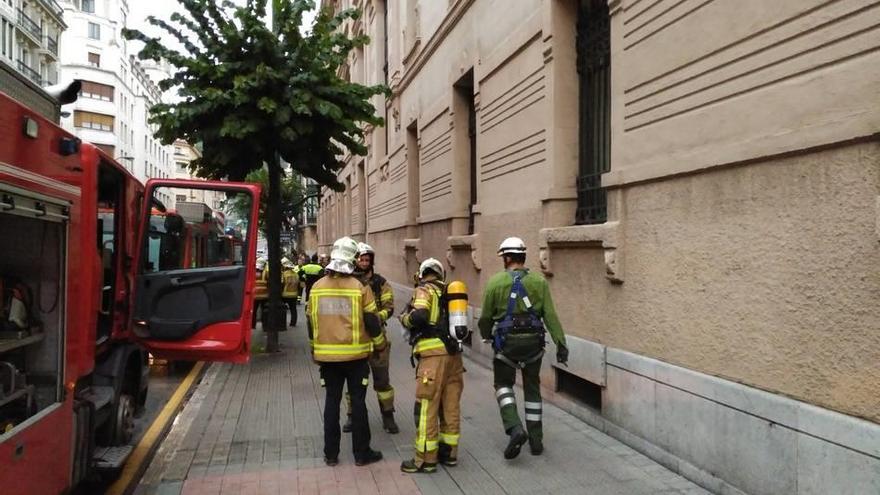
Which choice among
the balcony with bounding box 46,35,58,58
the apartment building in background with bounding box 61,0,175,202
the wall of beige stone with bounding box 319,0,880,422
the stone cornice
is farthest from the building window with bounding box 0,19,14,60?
the wall of beige stone with bounding box 319,0,880,422

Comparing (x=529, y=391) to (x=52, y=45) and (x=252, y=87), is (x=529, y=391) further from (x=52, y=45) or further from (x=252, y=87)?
(x=52, y=45)

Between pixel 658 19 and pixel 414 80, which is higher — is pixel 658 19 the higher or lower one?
the lower one

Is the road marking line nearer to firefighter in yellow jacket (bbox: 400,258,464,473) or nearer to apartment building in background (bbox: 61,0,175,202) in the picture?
firefighter in yellow jacket (bbox: 400,258,464,473)

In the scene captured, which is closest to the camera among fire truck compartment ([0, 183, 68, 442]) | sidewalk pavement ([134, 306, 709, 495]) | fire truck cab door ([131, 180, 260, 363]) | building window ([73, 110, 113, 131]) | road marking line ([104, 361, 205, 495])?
fire truck compartment ([0, 183, 68, 442])

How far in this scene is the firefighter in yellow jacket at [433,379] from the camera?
190 inches

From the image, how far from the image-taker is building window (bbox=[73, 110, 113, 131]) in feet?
177

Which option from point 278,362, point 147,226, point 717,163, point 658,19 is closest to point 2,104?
point 147,226

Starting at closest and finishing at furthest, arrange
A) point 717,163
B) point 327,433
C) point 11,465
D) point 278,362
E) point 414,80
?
point 11,465 → point 717,163 → point 327,433 → point 278,362 → point 414,80

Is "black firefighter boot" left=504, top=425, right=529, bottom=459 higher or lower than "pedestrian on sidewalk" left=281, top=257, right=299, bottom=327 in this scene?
lower

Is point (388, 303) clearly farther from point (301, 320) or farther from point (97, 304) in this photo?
point (301, 320)

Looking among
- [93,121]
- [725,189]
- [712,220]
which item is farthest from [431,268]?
[93,121]

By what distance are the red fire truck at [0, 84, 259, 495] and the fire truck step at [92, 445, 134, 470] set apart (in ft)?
0.04

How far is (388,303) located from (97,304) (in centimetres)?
246

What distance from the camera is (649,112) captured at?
5.27 metres
